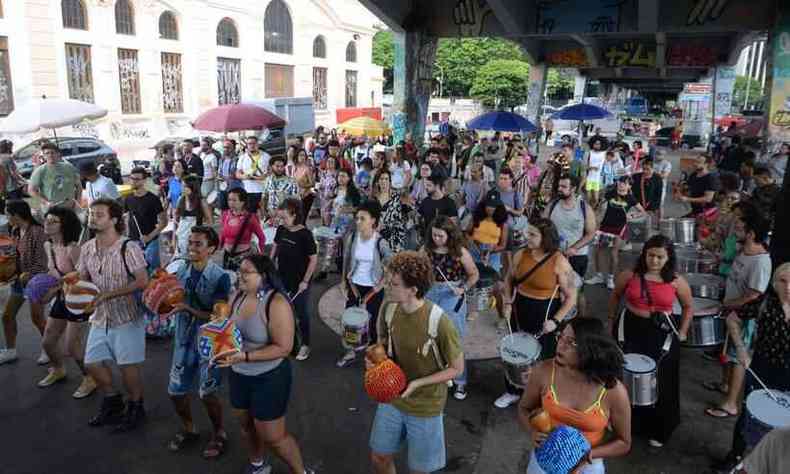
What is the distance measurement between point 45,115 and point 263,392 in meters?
7.47

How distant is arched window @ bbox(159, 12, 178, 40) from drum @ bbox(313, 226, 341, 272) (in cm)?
2449

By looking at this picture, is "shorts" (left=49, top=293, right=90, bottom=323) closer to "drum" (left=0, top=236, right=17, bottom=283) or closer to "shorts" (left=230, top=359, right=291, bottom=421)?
"drum" (left=0, top=236, right=17, bottom=283)

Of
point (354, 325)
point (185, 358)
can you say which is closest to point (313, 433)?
point (354, 325)

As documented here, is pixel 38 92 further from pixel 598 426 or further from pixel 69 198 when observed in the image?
pixel 598 426

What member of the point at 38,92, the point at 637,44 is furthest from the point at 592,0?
the point at 38,92

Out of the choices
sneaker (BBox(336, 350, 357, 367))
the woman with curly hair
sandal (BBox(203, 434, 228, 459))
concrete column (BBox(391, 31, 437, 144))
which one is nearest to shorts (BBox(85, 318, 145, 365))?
sandal (BBox(203, 434, 228, 459))

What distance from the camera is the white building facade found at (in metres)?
22.8

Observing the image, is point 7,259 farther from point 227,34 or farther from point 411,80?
point 227,34

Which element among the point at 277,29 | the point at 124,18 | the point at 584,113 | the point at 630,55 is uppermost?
the point at 277,29

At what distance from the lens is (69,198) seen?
845 centimetres

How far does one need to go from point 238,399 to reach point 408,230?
356 centimetres

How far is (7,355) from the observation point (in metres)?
5.83

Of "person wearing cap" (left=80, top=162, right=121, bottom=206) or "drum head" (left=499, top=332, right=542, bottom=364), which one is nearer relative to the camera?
"drum head" (left=499, top=332, right=542, bottom=364)

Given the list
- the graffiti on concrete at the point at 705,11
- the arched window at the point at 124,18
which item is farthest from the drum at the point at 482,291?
the arched window at the point at 124,18
